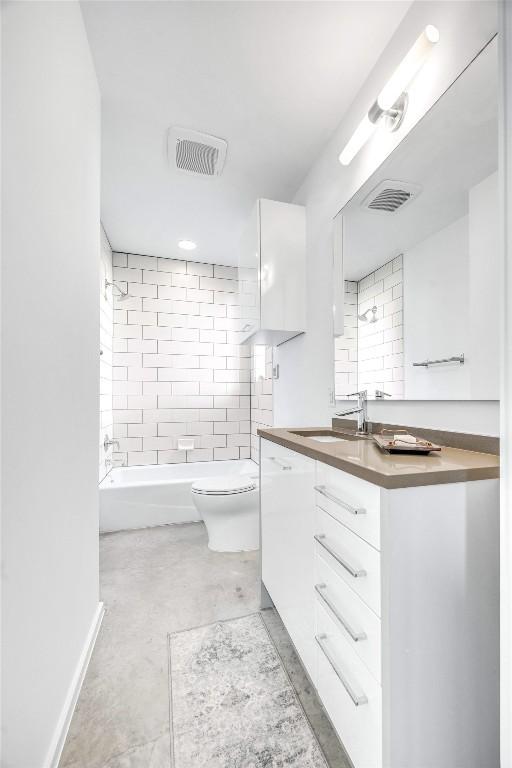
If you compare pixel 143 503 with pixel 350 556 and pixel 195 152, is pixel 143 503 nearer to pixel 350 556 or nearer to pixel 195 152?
pixel 350 556

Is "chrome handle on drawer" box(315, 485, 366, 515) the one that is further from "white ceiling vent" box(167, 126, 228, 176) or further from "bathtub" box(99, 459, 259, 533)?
"bathtub" box(99, 459, 259, 533)

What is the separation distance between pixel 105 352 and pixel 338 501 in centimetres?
273

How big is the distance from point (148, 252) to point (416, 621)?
12.1 feet

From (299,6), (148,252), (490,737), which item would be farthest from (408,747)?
(148,252)

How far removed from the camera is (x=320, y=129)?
6.22ft

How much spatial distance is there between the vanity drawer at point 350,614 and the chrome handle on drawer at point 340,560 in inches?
2.1

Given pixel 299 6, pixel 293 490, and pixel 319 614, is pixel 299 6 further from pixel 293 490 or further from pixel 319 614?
pixel 319 614

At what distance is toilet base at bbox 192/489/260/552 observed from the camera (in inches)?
95.3

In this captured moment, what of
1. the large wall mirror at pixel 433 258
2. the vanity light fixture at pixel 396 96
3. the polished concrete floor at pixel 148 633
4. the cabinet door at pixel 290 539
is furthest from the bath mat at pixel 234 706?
the vanity light fixture at pixel 396 96

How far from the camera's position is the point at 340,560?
92 centimetres

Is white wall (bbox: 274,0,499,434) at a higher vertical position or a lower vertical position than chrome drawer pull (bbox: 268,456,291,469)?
higher

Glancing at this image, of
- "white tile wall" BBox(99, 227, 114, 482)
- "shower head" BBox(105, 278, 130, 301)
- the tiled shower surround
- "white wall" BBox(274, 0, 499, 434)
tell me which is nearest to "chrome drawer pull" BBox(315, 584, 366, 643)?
"white wall" BBox(274, 0, 499, 434)

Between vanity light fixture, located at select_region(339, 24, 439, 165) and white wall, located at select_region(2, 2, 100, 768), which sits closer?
white wall, located at select_region(2, 2, 100, 768)

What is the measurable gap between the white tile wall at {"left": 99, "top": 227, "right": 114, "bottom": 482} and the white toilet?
3.61 feet
